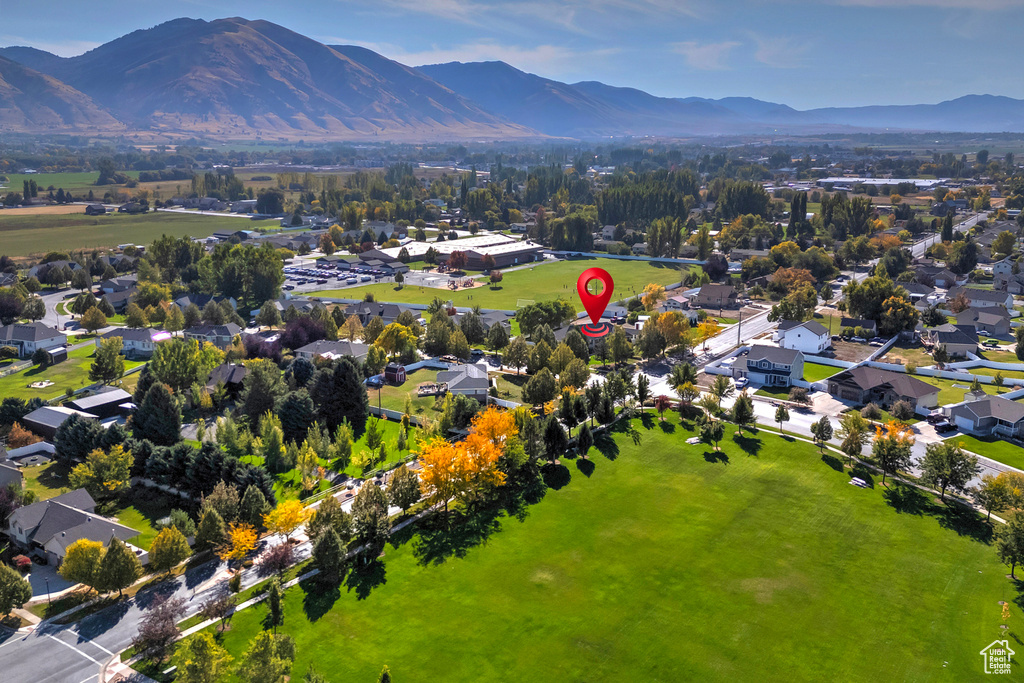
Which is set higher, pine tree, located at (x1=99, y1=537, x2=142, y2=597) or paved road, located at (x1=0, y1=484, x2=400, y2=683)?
pine tree, located at (x1=99, y1=537, x2=142, y2=597)

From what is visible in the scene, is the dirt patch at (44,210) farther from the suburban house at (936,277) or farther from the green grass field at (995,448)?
the green grass field at (995,448)

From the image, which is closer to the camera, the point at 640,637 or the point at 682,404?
the point at 640,637

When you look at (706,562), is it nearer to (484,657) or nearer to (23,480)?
(484,657)

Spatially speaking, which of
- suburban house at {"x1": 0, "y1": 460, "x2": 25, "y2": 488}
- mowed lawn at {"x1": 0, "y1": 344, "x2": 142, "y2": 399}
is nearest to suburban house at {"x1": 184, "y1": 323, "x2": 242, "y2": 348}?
mowed lawn at {"x1": 0, "y1": 344, "x2": 142, "y2": 399}

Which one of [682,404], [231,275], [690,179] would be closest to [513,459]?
[682,404]

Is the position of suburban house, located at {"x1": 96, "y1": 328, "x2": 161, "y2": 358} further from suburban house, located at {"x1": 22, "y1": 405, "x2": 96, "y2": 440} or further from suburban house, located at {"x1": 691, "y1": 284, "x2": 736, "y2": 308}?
suburban house, located at {"x1": 691, "y1": 284, "x2": 736, "y2": 308}

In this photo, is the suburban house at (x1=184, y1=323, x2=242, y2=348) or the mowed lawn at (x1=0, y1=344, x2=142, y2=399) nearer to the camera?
the mowed lawn at (x1=0, y1=344, x2=142, y2=399)
